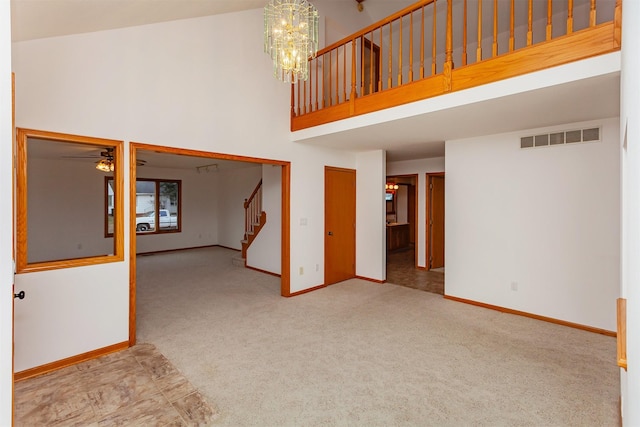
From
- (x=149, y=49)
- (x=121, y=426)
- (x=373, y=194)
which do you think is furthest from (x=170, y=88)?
(x=373, y=194)

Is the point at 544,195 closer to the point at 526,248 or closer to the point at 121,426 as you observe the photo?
the point at 526,248

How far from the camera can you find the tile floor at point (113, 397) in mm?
2016

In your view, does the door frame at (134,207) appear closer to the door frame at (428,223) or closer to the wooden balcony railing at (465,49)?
the wooden balcony railing at (465,49)

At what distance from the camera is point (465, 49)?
282 cm

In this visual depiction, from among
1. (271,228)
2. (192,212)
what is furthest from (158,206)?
(271,228)

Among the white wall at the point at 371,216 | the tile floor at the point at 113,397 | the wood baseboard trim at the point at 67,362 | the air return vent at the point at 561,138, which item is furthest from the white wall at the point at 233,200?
the air return vent at the point at 561,138

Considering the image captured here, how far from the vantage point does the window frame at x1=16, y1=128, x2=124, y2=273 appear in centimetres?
242

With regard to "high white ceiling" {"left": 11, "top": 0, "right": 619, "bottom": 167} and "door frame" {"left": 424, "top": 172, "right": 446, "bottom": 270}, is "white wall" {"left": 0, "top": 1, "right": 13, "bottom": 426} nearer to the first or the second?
"high white ceiling" {"left": 11, "top": 0, "right": 619, "bottom": 167}

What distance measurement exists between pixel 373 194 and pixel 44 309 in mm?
4669

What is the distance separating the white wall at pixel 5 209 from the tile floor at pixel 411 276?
5.00 metres

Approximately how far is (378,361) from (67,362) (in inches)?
113

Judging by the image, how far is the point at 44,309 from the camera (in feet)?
8.52

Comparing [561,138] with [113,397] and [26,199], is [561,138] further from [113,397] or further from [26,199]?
[26,199]

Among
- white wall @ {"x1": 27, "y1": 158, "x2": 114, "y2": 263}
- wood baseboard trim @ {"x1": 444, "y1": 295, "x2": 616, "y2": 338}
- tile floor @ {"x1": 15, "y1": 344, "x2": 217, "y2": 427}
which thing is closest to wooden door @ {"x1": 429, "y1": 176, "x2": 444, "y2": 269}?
wood baseboard trim @ {"x1": 444, "y1": 295, "x2": 616, "y2": 338}
